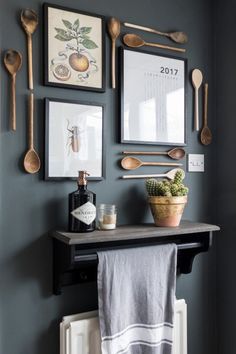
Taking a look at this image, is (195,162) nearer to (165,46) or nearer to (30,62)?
(165,46)

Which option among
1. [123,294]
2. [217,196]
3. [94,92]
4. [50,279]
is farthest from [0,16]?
[217,196]

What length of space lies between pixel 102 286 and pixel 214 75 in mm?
1101

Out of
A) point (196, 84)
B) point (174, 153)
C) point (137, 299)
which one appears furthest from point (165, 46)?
point (137, 299)

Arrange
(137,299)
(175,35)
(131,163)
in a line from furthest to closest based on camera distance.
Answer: (175,35) → (131,163) → (137,299)

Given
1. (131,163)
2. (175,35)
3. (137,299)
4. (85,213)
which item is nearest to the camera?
(85,213)

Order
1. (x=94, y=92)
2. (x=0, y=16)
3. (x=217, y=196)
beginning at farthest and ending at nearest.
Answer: (x=217, y=196)
(x=94, y=92)
(x=0, y=16)

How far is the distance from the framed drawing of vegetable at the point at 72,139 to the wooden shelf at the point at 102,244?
0.24 meters

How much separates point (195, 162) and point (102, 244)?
1.93ft

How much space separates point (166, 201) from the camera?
50.0 inches

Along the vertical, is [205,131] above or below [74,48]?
below

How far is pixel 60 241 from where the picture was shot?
118 cm

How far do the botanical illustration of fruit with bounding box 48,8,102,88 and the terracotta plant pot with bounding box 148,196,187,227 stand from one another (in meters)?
0.50

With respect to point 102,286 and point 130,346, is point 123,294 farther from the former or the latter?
point 130,346

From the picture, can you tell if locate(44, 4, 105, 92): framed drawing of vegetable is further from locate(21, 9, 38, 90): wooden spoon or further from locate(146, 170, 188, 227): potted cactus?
locate(146, 170, 188, 227): potted cactus
